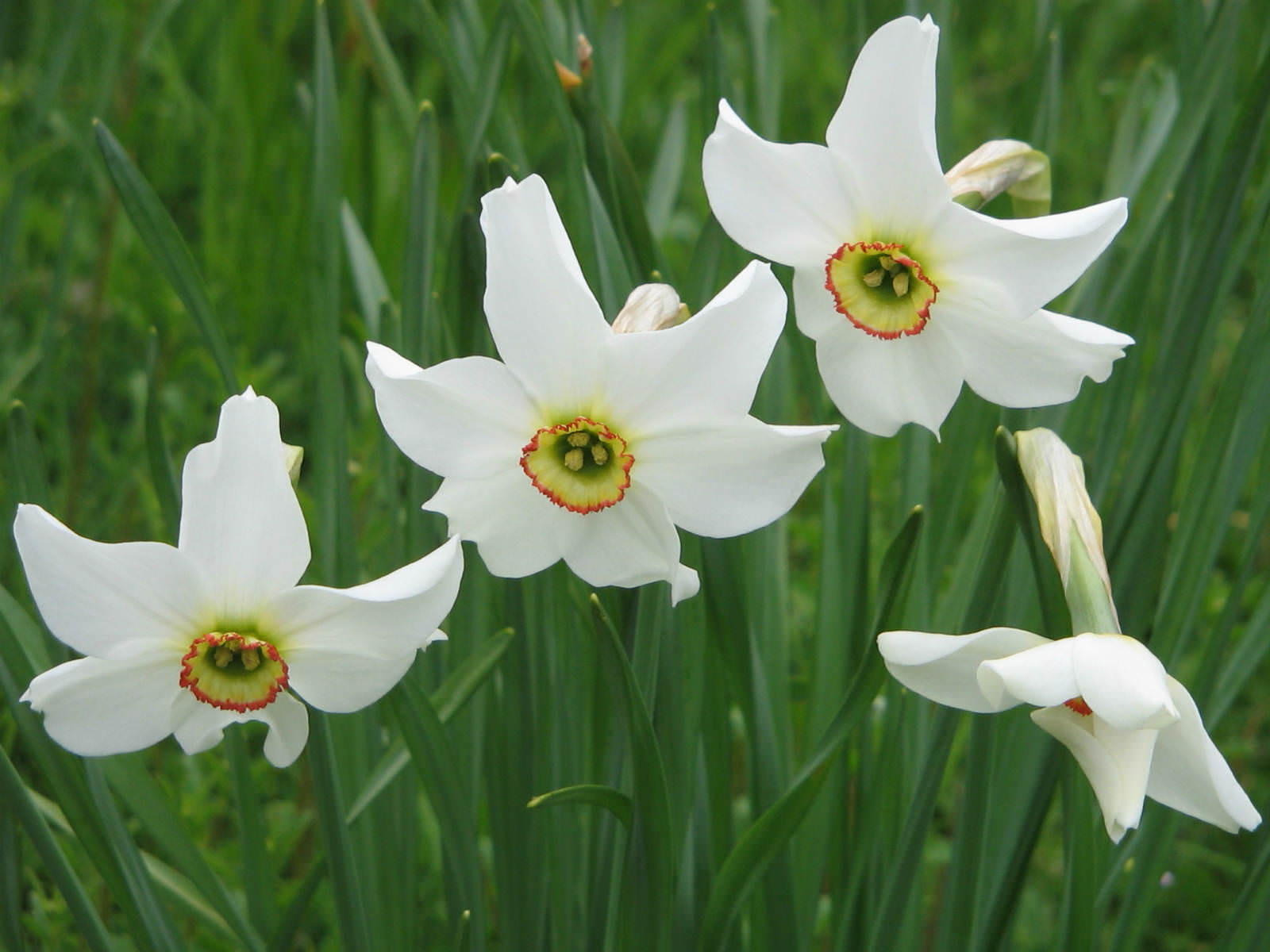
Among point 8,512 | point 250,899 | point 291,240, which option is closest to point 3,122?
point 291,240

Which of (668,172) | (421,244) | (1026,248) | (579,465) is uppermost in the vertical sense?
(668,172)

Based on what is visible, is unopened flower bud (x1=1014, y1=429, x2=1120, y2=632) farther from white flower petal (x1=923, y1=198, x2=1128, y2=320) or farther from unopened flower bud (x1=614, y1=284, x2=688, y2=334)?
unopened flower bud (x1=614, y1=284, x2=688, y2=334)

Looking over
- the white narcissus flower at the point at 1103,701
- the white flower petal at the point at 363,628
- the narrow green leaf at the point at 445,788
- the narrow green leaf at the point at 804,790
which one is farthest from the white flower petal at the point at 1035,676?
the narrow green leaf at the point at 445,788

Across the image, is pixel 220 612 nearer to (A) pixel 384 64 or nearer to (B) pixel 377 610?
(B) pixel 377 610

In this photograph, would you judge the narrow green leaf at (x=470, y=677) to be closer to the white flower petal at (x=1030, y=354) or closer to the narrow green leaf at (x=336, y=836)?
the narrow green leaf at (x=336, y=836)

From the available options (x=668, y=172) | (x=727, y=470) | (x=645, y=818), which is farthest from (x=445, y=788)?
(x=668, y=172)

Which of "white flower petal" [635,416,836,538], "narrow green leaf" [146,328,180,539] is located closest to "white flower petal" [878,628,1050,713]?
"white flower petal" [635,416,836,538]

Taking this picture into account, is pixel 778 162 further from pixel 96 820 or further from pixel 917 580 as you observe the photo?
pixel 96 820
